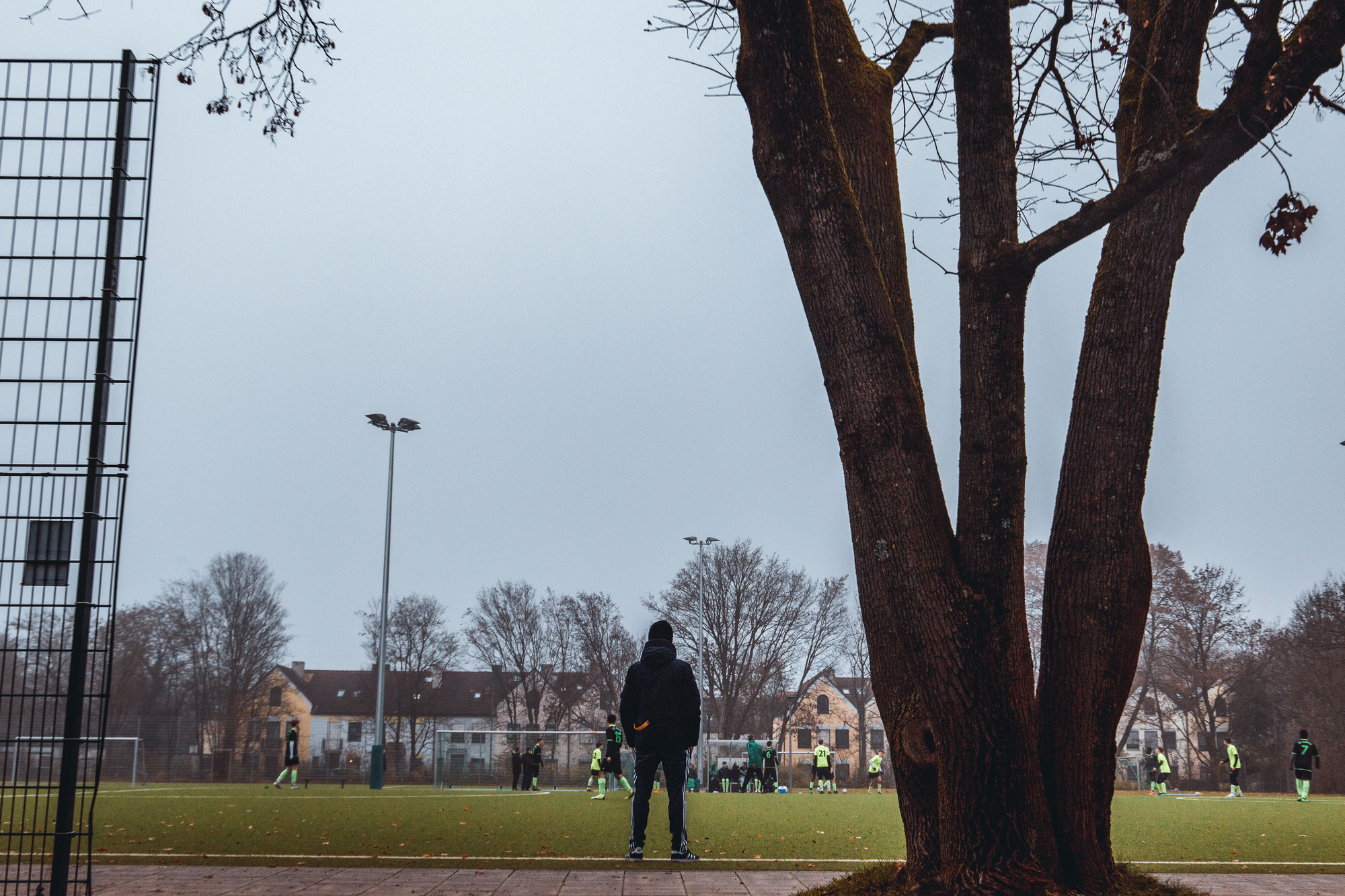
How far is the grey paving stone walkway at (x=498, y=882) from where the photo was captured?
21.1ft

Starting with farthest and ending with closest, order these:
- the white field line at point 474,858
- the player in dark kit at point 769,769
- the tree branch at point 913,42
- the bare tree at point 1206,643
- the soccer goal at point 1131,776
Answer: the bare tree at point 1206,643 → the soccer goal at point 1131,776 → the player in dark kit at point 769,769 → the white field line at point 474,858 → the tree branch at point 913,42

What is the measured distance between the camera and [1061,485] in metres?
4.72

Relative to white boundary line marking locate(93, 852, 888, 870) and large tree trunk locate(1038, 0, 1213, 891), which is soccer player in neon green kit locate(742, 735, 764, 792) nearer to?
white boundary line marking locate(93, 852, 888, 870)

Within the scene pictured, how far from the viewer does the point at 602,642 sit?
6338 centimetres

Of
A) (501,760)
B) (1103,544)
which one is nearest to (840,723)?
(501,760)

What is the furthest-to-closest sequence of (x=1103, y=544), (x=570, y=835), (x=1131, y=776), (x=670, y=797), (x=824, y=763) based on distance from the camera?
(x=1131, y=776) < (x=824, y=763) < (x=570, y=835) < (x=670, y=797) < (x=1103, y=544)

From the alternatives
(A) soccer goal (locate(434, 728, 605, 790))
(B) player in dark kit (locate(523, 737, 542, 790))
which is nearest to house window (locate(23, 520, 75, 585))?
(B) player in dark kit (locate(523, 737, 542, 790))

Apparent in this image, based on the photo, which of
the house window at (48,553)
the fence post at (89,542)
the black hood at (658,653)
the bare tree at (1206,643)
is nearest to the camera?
the fence post at (89,542)

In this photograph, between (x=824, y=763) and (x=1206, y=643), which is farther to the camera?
(x=1206, y=643)

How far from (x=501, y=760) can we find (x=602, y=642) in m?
31.0

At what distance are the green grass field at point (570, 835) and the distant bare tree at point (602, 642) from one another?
Answer: 44621 mm

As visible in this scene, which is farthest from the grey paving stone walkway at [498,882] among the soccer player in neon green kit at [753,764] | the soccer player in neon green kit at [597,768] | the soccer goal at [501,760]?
the soccer player in neon green kit at [753,764]

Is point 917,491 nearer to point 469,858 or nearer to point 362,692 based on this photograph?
point 469,858

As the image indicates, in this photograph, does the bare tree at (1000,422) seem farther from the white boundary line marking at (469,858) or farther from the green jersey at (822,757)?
the green jersey at (822,757)
